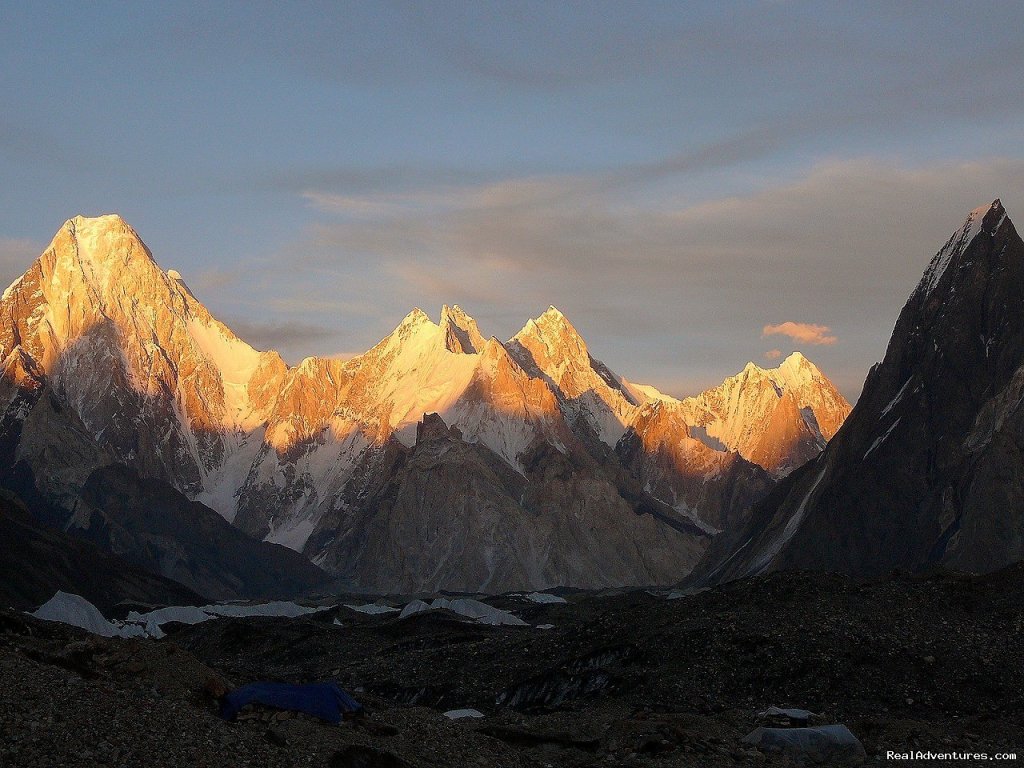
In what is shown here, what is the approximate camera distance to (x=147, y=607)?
538 ft

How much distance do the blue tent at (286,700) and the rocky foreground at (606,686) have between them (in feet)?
1.38

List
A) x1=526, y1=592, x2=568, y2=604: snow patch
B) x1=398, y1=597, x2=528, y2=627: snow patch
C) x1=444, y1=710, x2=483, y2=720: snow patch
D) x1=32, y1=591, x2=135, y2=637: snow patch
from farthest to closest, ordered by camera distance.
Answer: x1=526, y1=592, x2=568, y2=604: snow patch, x1=398, y1=597, x2=528, y2=627: snow patch, x1=32, y1=591, x2=135, y2=637: snow patch, x1=444, y1=710, x2=483, y2=720: snow patch

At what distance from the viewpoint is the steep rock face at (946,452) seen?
163 m

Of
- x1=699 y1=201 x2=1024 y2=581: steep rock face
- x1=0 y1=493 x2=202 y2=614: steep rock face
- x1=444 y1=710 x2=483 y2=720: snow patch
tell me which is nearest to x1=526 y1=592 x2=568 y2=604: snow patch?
x1=699 y1=201 x2=1024 y2=581: steep rock face

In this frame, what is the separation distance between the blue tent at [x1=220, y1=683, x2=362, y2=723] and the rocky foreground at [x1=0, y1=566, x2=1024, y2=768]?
0.42 m

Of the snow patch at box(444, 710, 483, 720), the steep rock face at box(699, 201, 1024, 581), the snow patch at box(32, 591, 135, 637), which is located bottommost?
the snow patch at box(444, 710, 483, 720)

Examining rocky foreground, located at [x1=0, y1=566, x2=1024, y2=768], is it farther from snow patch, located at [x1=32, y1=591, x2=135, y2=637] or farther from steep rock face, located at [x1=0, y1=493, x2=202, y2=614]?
steep rock face, located at [x1=0, y1=493, x2=202, y2=614]

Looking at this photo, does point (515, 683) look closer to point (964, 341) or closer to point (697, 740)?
point (697, 740)

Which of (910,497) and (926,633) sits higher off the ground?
(910,497)

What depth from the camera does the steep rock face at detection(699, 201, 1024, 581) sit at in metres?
163

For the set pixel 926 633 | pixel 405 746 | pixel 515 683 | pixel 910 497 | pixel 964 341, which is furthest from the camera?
pixel 964 341

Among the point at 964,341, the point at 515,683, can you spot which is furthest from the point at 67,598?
the point at 964,341

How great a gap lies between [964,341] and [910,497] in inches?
986

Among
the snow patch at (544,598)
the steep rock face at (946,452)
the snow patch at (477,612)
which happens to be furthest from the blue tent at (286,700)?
the snow patch at (544,598)
